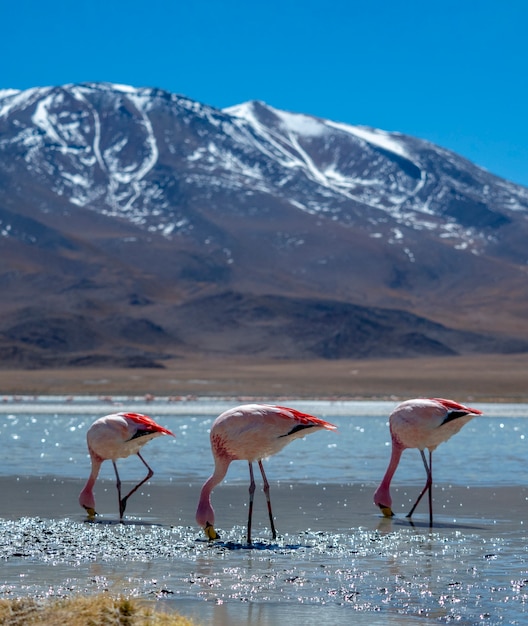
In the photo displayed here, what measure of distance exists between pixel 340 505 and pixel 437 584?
498 cm

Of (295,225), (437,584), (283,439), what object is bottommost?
(437,584)

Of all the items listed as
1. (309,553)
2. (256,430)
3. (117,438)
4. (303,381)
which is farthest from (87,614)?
(303,381)

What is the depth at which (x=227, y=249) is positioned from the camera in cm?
14388

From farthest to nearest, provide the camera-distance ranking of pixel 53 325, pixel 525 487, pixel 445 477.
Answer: pixel 53 325
pixel 445 477
pixel 525 487

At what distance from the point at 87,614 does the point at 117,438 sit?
6486 millimetres

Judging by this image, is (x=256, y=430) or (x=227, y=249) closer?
(x=256, y=430)

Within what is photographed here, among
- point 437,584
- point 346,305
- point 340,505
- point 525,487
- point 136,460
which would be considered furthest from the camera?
point 346,305

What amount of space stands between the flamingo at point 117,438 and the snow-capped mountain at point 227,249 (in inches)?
2610

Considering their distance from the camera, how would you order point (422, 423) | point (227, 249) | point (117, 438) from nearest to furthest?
point (422, 423) → point (117, 438) → point (227, 249)

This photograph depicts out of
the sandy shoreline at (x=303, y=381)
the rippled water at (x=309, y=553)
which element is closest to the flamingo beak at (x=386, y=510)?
the rippled water at (x=309, y=553)

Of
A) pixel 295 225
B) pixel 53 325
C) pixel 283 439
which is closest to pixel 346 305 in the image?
pixel 53 325

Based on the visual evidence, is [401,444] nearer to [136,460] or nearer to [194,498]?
[194,498]

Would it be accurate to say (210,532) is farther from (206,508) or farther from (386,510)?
(386,510)

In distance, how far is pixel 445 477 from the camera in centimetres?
1755
